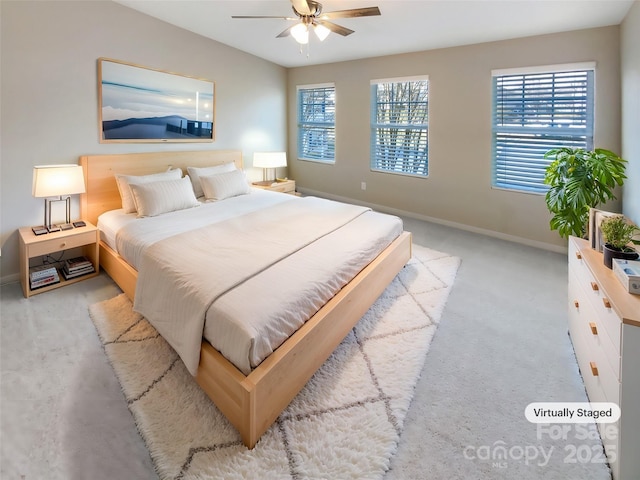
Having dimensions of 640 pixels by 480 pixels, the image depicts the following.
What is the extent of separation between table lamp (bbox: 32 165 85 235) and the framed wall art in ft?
2.18

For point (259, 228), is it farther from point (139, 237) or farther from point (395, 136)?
point (395, 136)

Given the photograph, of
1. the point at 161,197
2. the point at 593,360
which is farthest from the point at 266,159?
the point at 593,360

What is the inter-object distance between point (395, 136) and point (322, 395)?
13.9ft

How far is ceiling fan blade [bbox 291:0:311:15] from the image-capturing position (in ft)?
7.93

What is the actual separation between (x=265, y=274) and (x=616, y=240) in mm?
1867

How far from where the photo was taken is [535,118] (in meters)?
3.75

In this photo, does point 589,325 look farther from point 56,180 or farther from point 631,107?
point 56,180

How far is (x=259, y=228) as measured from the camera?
2.74m

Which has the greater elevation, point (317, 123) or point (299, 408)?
point (317, 123)

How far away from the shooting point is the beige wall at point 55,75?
2695 millimetres

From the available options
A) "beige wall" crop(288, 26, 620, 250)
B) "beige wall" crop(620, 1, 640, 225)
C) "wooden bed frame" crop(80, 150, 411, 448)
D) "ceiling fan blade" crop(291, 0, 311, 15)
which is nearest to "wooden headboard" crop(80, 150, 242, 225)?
"wooden bed frame" crop(80, 150, 411, 448)

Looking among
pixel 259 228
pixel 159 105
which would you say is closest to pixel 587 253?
pixel 259 228

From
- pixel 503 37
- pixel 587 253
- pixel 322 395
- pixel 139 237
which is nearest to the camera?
pixel 322 395

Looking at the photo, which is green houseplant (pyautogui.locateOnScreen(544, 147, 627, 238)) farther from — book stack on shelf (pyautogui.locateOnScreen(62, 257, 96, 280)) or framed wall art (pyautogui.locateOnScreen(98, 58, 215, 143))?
book stack on shelf (pyautogui.locateOnScreen(62, 257, 96, 280))
